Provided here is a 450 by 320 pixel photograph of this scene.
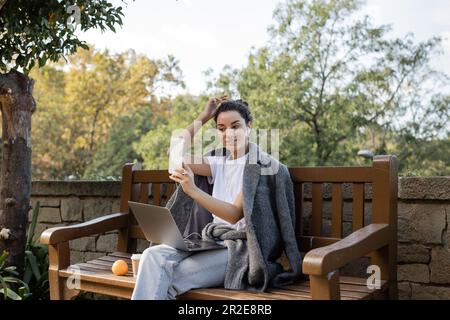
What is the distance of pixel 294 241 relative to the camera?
8.33 feet

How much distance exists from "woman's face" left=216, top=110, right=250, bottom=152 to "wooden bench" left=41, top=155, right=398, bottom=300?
34 centimetres

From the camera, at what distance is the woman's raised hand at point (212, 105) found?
2855 millimetres

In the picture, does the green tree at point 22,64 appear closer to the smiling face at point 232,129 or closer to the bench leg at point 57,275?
the bench leg at point 57,275

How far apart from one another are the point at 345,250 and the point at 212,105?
1.17 metres

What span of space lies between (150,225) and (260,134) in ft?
4.09

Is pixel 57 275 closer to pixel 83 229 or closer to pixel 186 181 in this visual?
pixel 83 229

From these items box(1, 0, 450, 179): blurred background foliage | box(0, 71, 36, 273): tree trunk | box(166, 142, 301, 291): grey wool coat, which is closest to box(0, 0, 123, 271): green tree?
box(0, 71, 36, 273): tree trunk

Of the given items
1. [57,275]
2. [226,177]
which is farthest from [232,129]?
[57,275]

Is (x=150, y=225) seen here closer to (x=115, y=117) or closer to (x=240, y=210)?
(x=240, y=210)

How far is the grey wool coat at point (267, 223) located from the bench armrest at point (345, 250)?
38cm

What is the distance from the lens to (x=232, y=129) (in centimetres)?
264
